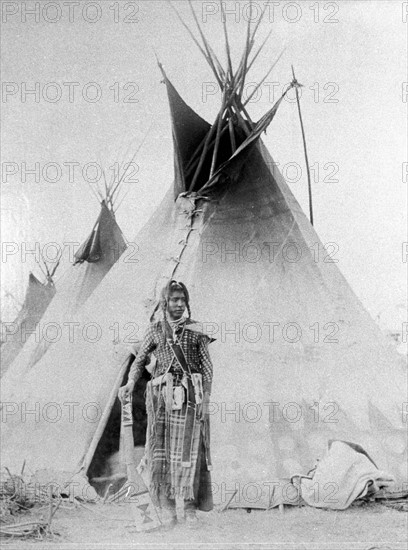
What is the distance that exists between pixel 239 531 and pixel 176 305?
1041 mm

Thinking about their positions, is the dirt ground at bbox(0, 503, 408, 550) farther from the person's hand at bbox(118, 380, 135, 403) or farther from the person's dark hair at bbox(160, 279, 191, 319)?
the person's dark hair at bbox(160, 279, 191, 319)

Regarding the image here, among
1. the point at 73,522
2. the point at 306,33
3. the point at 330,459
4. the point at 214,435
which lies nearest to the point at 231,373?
the point at 214,435

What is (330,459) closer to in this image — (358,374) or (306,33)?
(358,374)

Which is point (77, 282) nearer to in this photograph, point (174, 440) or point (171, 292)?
point (171, 292)

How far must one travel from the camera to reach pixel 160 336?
350cm

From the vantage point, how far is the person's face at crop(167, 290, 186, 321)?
353cm

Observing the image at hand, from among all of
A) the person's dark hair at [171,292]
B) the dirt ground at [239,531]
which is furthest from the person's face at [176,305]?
the dirt ground at [239,531]

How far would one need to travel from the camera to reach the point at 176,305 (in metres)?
3.54

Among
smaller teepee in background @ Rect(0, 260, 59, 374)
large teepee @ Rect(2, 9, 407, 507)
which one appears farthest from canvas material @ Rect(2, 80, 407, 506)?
smaller teepee in background @ Rect(0, 260, 59, 374)

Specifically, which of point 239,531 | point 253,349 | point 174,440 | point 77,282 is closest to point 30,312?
point 77,282

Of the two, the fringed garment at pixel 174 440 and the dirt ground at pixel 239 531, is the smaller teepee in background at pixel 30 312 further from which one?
the dirt ground at pixel 239 531

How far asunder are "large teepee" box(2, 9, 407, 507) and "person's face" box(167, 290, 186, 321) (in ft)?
0.20

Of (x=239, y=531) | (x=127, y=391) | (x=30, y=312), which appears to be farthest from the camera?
(x=30, y=312)

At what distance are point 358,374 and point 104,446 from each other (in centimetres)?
121
